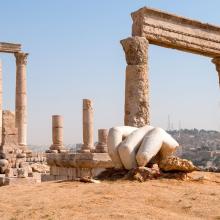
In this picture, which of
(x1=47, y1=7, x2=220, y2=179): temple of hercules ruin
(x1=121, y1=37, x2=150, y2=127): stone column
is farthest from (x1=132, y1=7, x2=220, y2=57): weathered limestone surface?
(x1=121, y1=37, x2=150, y2=127): stone column

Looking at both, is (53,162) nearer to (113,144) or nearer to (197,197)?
(113,144)

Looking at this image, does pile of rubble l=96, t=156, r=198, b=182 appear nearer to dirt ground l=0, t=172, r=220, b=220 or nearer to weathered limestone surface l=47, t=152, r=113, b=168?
dirt ground l=0, t=172, r=220, b=220

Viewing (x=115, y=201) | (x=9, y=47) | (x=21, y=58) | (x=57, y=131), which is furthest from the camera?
(x=21, y=58)

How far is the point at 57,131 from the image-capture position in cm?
2828

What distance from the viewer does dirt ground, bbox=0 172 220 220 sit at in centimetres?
512

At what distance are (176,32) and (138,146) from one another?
344 inches

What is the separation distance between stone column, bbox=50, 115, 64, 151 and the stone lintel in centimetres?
570

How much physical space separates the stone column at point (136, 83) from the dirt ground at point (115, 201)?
7.24 metres

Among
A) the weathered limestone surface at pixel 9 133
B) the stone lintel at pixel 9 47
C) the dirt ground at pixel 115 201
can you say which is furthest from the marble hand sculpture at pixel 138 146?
the stone lintel at pixel 9 47

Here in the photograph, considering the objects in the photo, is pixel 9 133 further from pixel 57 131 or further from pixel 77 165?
pixel 77 165

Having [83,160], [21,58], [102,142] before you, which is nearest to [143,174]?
[83,160]

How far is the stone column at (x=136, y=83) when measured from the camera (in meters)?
14.6

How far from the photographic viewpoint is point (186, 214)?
16.9 ft

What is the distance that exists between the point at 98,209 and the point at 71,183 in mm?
2293
